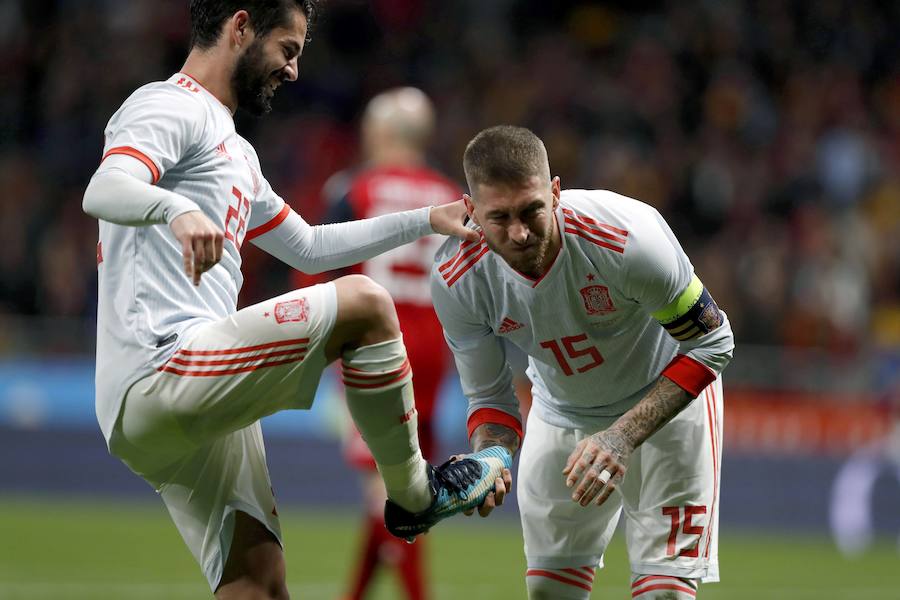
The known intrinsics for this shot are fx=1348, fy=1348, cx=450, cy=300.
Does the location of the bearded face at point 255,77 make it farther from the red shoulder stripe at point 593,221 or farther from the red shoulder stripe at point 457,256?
the red shoulder stripe at point 593,221

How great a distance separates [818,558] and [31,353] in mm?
6854

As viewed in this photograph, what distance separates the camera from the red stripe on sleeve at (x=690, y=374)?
4594 mm

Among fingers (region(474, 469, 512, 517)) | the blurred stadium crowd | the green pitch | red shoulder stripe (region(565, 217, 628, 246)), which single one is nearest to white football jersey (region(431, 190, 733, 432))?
red shoulder stripe (region(565, 217, 628, 246))

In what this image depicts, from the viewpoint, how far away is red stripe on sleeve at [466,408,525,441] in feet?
16.2

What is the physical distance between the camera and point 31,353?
37.9ft

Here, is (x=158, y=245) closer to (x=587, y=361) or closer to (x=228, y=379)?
(x=228, y=379)

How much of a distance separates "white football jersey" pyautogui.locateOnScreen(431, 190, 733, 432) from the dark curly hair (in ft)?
3.22

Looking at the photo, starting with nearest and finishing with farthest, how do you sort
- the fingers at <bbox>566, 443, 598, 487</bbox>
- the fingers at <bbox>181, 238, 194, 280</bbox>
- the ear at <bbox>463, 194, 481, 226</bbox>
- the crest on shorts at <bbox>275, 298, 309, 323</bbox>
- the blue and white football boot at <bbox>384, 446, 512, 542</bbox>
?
the fingers at <bbox>181, 238, 194, 280</bbox> → the crest on shorts at <bbox>275, 298, 309, 323</bbox> → the fingers at <bbox>566, 443, 598, 487</bbox> → the blue and white football boot at <bbox>384, 446, 512, 542</bbox> → the ear at <bbox>463, 194, 481, 226</bbox>

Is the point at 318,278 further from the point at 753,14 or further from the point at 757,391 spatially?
the point at 753,14

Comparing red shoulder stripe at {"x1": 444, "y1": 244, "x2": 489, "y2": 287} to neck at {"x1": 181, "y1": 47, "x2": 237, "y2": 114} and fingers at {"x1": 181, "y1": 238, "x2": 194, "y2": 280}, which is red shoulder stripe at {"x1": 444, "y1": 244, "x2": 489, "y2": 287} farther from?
fingers at {"x1": 181, "y1": 238, "x2": 194, "y2": 280}

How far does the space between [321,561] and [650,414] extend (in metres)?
5.69

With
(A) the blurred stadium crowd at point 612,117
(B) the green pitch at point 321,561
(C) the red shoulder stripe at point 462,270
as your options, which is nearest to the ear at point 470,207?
(C) the red shoulder stripe at point 462,270

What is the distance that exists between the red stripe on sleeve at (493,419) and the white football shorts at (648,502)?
26cm

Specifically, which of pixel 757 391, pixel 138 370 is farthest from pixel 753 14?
pixel 138 370
